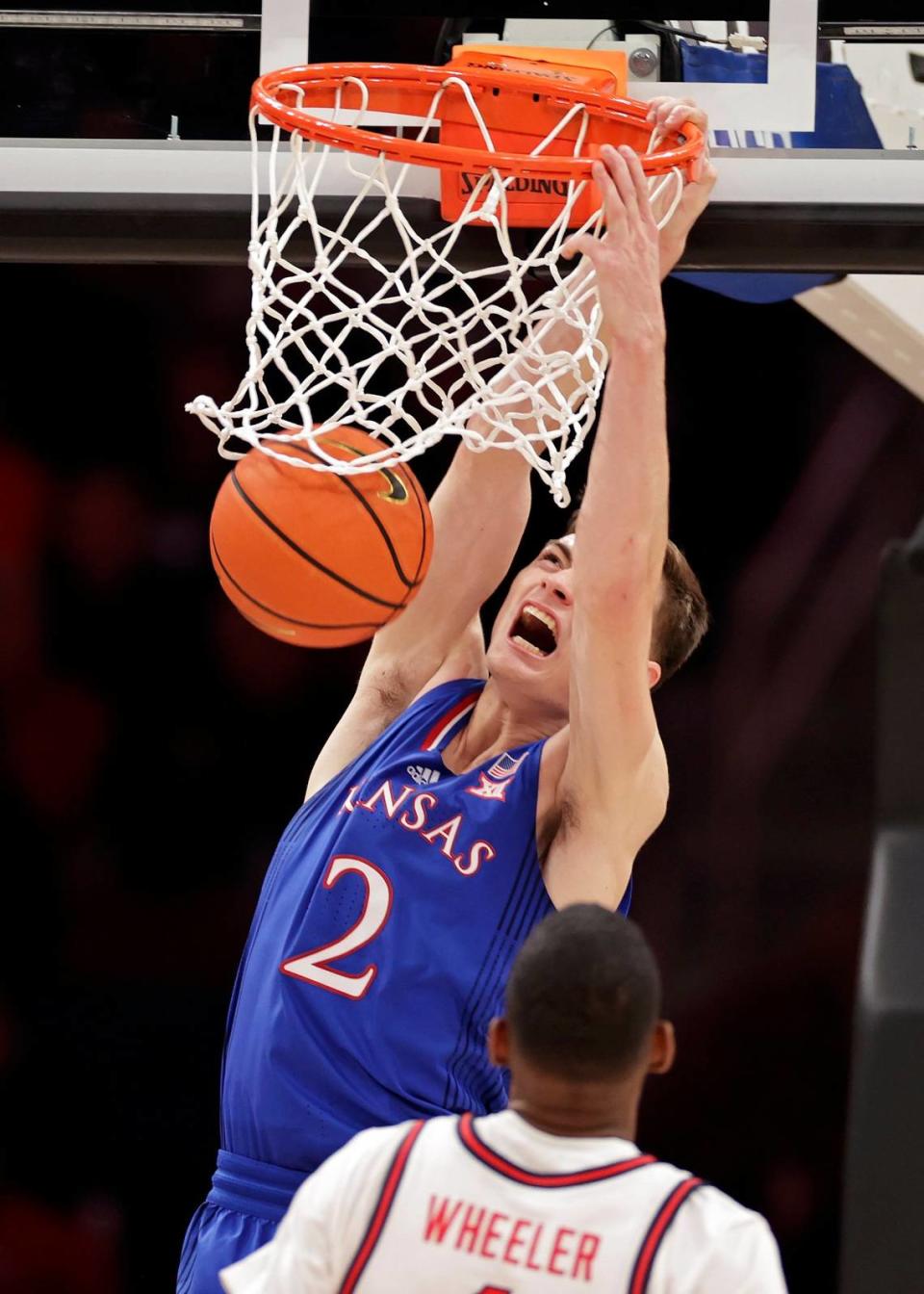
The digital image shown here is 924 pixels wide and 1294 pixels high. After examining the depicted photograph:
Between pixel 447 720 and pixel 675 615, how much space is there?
431 millimetres

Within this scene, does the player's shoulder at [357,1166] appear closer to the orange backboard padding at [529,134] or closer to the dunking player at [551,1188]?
the dunking player at [551,1188]

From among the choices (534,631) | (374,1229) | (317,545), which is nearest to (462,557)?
(534,631)

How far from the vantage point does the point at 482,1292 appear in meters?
1.61

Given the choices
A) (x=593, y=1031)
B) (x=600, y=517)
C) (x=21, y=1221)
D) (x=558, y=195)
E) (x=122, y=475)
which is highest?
(x=558, y=195)

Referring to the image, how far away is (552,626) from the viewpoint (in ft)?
9.30

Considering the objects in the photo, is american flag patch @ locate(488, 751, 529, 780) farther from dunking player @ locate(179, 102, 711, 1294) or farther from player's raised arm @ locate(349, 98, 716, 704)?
player's raised arm @ locate(349, 98, 716, 704)

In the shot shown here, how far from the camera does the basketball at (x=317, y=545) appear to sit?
7.64 feet

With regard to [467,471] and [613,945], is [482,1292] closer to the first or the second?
[613,945]

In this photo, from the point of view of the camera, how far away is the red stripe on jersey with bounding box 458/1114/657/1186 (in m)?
1.60

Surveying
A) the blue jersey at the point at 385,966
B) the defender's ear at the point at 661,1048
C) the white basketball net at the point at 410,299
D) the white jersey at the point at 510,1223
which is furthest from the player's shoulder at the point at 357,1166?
the white basketball net at the point at 410,299

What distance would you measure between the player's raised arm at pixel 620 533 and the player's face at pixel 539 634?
0.81 feet

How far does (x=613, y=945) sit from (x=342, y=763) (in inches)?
53.9

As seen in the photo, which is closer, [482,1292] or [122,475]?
[482,1292]

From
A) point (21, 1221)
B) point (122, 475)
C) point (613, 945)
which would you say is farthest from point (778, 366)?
point (613, 945)
